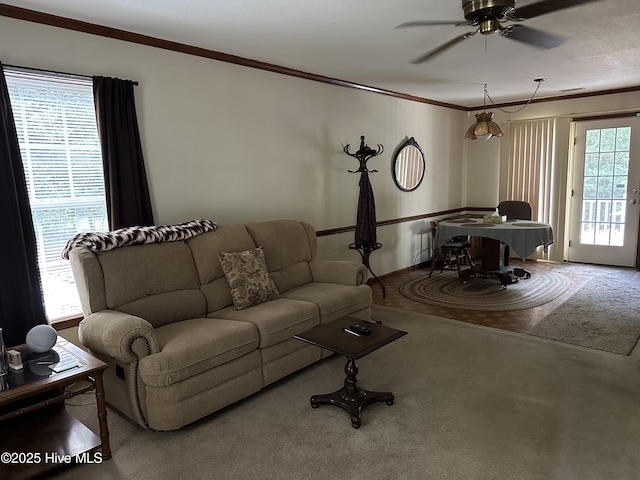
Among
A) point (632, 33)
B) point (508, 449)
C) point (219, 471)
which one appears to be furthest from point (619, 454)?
point (632, 33)

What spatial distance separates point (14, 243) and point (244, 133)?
2077mm

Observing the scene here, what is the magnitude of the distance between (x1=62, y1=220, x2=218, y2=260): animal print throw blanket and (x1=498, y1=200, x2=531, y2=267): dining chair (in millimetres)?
4355

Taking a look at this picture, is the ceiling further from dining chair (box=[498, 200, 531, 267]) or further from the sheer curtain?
dining chair (box=[498, 200, 531, 267])

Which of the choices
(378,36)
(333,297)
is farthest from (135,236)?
(378,36)

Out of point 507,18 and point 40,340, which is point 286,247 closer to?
point 40,340

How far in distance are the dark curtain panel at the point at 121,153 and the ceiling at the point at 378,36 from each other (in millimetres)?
470

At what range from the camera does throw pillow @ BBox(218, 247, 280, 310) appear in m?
3.30

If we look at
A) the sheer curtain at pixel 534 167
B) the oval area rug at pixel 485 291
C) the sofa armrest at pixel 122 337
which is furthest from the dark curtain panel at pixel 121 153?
the sheer curtain at pixel 534 167

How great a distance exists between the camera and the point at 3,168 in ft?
8.59

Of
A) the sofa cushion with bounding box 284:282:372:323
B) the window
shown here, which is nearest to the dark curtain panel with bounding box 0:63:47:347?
the window

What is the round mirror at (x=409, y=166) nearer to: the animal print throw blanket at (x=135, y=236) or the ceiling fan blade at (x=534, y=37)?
the ceiling fan blade at (x=534, y=37)

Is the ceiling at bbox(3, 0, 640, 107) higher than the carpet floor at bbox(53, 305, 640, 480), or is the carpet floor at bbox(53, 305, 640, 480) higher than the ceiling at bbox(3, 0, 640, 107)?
the ceiling at bbox(3, 0, 640, 107)

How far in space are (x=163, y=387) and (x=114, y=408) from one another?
2.09 ft

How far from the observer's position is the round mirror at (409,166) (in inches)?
237
